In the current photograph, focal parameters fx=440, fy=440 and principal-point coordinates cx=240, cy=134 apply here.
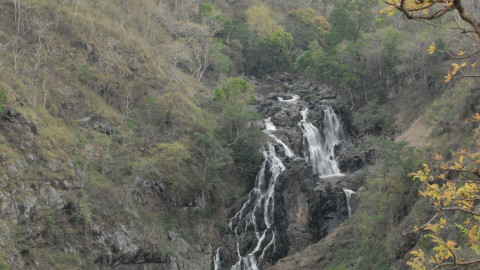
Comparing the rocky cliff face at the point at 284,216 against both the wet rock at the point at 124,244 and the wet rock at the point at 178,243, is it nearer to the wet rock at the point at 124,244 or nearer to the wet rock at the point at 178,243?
the wet rock at the point at 178,243

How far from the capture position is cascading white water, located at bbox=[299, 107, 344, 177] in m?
35.7

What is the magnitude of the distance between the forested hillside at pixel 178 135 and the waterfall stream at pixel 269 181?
46 cm

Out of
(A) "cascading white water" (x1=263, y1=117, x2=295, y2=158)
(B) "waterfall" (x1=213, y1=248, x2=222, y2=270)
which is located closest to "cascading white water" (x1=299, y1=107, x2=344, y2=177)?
(A) "cascading white water" (x1=263, y1=117, x2=295, y2=158)

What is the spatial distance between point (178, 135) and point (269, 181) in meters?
7.25

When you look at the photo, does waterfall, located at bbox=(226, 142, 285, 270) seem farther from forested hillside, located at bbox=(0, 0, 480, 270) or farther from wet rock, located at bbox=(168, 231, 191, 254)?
wet rock, located at bbox=(168, 231, 191, 254)

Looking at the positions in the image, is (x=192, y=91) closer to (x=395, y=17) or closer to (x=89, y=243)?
(x=89, y=243)

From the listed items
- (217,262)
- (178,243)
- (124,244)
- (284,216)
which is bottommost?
(217,262)

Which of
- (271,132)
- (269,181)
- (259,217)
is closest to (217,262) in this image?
(259,217)

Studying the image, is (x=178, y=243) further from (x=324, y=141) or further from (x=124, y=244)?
(x=324, y=141)

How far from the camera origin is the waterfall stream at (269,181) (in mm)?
27359

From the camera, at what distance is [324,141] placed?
1496 inches

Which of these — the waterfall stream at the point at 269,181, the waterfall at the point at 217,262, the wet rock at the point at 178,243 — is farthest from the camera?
the waterfall stream at the point at 269,181

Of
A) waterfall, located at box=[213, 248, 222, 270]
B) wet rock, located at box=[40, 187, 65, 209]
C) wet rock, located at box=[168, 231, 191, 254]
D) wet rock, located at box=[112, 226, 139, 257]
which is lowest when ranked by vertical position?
waterfall, located at box=[213, 248, 222, 270]

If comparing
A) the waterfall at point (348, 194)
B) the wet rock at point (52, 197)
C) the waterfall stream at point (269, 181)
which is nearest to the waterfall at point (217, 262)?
the waterfall stream at point (269, 181)
